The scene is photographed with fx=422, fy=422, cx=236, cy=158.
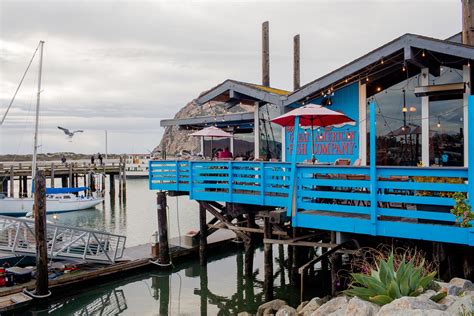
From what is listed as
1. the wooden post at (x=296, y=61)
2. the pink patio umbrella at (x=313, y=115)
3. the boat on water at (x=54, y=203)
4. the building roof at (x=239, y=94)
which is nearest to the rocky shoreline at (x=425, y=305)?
the pink patio umbrella at (x=313, y=115)

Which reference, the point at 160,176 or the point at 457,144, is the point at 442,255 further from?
the point at 160,176

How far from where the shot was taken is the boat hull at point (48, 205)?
33.3m

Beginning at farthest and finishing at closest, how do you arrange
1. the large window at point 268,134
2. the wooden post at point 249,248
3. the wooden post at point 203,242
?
1. the large window at point 268,134
2. the wooden post at point 203,242
3. the wooden post at point 249,248

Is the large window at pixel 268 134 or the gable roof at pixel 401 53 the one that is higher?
the gable roof at pixel 401 53

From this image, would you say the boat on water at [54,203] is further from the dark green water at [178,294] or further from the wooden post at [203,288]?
the wooden post at [203,288]

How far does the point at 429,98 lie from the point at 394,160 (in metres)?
2.00

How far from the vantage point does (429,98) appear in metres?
11.7

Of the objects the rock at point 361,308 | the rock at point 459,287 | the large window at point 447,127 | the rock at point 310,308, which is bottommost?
the rock at point 310,308

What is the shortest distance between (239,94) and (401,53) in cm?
595

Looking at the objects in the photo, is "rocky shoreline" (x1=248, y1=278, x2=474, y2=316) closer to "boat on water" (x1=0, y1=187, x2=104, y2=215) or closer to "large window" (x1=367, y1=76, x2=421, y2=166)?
"large window" (x1=367, y1=76, x2=421, y2=166)

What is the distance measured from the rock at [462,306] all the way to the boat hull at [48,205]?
33.6 m

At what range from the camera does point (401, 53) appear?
37.1 feet

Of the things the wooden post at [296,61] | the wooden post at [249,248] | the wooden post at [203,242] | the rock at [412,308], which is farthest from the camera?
the wooden post at [296,61]

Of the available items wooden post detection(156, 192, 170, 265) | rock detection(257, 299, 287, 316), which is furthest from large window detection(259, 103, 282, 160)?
rock detection(257, 299, 287, 316)
